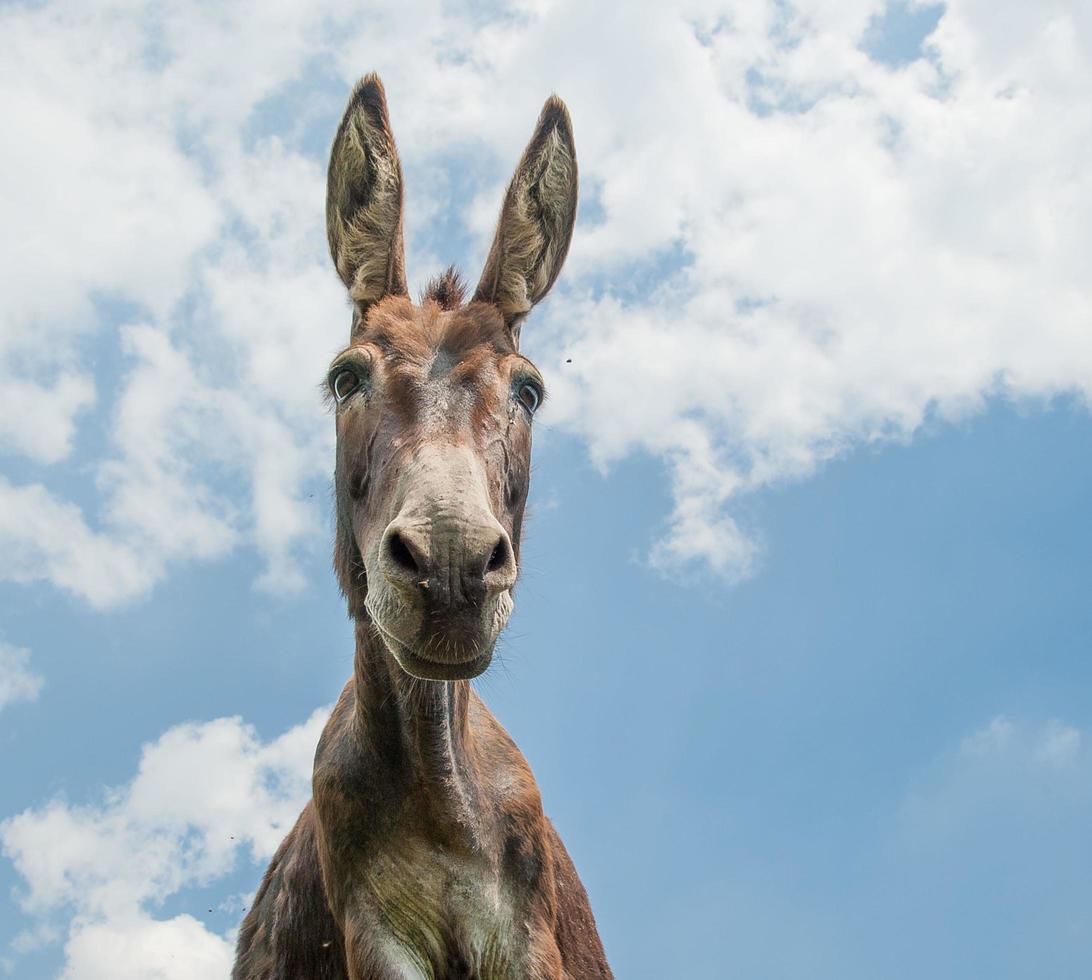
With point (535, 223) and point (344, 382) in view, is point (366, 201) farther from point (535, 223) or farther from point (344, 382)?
point (344, 382)

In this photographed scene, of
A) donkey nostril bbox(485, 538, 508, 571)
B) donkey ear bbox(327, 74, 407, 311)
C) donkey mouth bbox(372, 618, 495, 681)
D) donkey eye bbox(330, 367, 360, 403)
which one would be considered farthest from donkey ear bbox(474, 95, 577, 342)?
donkey mouth bbox(372, 618, 495, 681)

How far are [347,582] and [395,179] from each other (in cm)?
260

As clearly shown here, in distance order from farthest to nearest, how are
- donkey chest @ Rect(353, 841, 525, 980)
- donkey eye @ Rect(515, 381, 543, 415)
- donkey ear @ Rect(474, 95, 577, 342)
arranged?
donkey ear @ Rect(474, 95, 577, 342) → donkey eye @ Rect(515, 381, 543, 415) → donkey chest @ Rect(353, 841, 525, 980)

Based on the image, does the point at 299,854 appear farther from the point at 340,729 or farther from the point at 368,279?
the point at 368,279

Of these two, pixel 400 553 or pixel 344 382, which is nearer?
pixel 400 553

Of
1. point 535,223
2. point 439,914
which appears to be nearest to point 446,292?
point 535,223

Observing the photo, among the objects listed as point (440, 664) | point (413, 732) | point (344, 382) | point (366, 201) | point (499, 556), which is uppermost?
point (366, 201)

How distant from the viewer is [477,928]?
5.56 metres

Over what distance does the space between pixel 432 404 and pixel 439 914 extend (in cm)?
265

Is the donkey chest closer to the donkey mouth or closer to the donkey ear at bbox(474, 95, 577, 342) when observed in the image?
the donkey mouth

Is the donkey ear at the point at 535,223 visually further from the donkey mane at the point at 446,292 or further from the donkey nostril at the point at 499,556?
the donkey nostril at the point at 499,556

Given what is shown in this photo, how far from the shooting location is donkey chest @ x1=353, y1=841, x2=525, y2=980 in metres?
5.53

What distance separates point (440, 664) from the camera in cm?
461

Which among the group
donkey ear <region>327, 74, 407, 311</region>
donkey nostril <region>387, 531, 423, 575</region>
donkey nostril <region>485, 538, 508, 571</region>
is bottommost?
donkey nostril <region>485, 538, 508, 571</region>
